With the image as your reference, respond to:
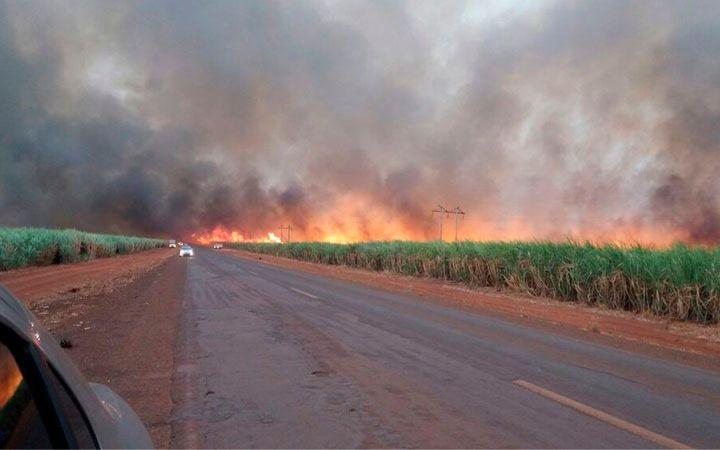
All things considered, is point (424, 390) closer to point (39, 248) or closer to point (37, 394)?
point (37, 394)

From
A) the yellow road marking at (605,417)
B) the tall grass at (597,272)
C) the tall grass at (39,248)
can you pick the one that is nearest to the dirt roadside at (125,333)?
the yellow road marking at (605,417)

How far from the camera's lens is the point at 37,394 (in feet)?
4.91

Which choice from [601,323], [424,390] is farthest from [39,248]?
[424,390]

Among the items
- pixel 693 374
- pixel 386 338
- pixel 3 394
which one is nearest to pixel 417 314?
pixel 386 338

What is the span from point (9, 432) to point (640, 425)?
5248 mm

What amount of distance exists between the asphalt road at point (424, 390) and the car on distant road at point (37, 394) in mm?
2994

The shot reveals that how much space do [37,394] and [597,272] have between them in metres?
17.9

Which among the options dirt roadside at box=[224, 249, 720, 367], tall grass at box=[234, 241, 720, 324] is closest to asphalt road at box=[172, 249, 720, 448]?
dirt roadside at box=[224, 249, 720, 367]

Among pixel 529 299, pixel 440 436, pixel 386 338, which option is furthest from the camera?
pixel 529 299

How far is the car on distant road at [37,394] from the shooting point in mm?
1400

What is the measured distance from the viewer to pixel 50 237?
40.4m

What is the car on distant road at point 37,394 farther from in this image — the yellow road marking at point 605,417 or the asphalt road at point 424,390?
the yellow road marking at point 605,417

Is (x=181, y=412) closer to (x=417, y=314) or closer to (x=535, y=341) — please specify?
(x=535, y=341)

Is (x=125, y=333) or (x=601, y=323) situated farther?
(x=601, y=323)
